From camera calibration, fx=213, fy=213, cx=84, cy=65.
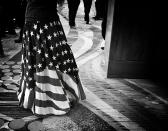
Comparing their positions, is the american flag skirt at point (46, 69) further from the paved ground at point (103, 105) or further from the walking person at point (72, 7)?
the walking person at point (72, 7)

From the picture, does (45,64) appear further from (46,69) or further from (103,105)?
(103,105)

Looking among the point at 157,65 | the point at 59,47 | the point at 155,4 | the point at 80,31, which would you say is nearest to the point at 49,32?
the point at 59,47

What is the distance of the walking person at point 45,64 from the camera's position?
2.61m

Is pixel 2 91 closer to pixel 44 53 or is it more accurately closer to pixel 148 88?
pixel 44 53

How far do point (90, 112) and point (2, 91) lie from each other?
1495 mm

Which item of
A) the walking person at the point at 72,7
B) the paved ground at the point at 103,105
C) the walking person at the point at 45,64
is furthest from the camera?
the walking person at the point at 72,7

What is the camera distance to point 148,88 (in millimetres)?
3889

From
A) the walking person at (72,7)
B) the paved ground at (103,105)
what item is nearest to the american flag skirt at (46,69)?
the paved ground at (103,105)

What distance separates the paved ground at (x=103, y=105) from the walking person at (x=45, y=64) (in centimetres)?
18

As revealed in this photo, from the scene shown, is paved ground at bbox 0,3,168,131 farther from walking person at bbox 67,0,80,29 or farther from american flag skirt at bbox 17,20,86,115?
walking person at bbox 67,0,80,29

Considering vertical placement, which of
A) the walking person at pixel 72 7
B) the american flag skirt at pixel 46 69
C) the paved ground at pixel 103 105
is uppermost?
the walking person at pixel 72 7

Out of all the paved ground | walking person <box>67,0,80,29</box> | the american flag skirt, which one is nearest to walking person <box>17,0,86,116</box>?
the american flag skirt

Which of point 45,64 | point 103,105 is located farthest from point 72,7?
point 45,64

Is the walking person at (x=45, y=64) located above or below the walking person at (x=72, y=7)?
below
